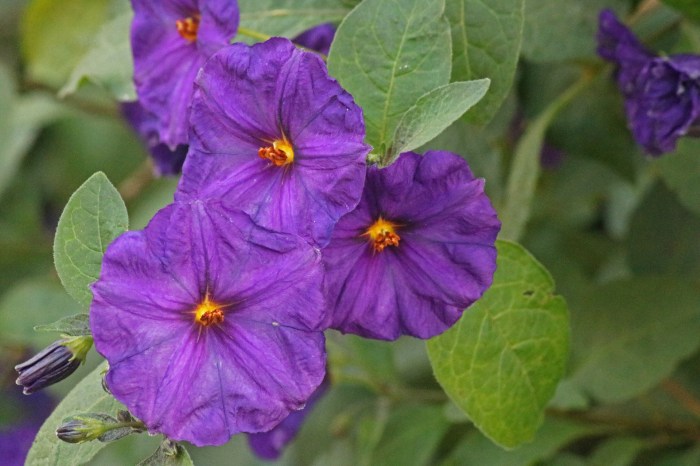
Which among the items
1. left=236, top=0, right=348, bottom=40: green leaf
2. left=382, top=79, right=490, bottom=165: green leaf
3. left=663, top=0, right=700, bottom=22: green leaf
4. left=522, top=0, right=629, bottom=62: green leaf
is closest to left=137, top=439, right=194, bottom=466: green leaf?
left=382, top=79, right=490, bottom=165: green leaf

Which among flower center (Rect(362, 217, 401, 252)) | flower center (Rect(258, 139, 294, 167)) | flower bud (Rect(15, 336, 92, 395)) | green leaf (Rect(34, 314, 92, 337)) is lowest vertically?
flower bud (Rect(15, 336, 92, 395))

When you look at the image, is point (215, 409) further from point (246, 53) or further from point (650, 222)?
point (650, 222)

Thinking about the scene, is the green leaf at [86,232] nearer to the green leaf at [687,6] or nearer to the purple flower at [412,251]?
the purple flower at [412,251]

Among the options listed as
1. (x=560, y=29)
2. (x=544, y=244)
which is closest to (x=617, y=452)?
(x=544, y=244)

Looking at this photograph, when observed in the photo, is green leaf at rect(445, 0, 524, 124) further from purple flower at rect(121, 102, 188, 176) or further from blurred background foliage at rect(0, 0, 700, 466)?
purple flower at rect(121, 102, 188, 176)

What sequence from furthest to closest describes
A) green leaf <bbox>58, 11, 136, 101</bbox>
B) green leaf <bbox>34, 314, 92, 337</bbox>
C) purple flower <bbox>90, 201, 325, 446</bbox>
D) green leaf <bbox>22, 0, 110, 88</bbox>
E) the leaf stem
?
1. green leaf <bbox>22, 0, 110, 88</bbox>
2. green leaf <bbox>58, 11, 136, 101</bbox>
3. the leaf stem
4. green leaf <bbox>34, 314, 92, 337</bbox>
5. purple flower <bbox>90, 201, 325, 446</bbox>

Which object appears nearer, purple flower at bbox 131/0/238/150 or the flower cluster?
the flower cluster

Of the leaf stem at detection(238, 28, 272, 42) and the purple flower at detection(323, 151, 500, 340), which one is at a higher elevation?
the leaf stem at detection(238, 28, 272, 42)
